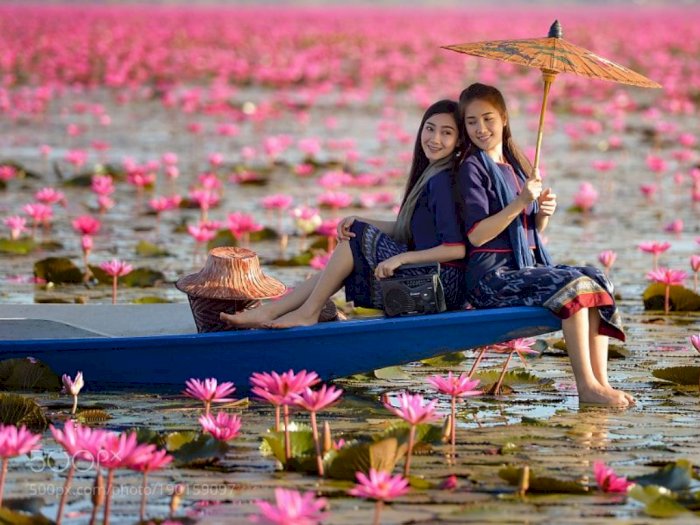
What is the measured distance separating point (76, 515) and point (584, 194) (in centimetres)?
702

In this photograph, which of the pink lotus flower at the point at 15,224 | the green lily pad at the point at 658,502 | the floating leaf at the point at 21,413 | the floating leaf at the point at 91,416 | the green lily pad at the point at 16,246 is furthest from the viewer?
the green lily pad at the point at 16,246

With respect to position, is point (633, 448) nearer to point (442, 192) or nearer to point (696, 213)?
point (442, 192)

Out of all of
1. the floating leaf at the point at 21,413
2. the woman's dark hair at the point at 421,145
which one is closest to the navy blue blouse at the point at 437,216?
the woman's dark hair at the point at 421,145

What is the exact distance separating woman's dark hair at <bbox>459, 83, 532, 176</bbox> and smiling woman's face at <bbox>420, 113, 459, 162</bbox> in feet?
0.13

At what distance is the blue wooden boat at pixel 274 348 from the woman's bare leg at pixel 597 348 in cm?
17

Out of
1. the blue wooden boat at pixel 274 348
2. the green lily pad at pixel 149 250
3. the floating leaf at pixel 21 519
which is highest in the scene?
the green lily pad at pixel 149 250

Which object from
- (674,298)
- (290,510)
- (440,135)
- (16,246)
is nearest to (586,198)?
(674,298)

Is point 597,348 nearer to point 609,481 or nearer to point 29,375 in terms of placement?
point 609,481

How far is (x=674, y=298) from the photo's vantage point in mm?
7254

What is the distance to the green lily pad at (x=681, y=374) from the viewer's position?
5.61 m

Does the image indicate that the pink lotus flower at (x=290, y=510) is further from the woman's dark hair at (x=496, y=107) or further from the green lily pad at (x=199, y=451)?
the woman's dark hair at (x=496, y=107)

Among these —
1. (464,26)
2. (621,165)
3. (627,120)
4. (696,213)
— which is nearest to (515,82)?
(627,120)

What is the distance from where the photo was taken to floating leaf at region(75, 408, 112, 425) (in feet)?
16.4

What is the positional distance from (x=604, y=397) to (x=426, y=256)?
0.83 m
